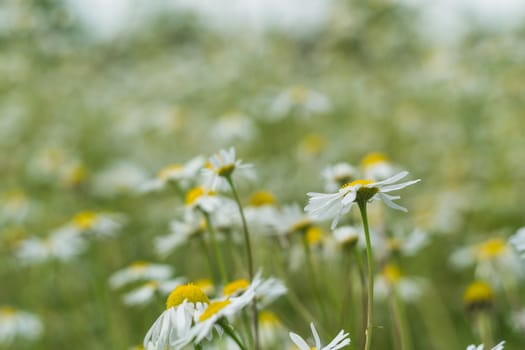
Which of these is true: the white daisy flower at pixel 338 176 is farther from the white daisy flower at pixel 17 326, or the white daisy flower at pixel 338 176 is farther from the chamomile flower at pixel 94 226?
the white daisy flower at pixel 17 326

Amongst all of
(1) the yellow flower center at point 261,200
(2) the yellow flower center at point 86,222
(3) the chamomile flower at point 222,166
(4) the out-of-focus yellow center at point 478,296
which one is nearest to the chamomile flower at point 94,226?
(2) the yellow flower center at point 86,222

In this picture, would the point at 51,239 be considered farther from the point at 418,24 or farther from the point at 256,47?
the point at 418,24

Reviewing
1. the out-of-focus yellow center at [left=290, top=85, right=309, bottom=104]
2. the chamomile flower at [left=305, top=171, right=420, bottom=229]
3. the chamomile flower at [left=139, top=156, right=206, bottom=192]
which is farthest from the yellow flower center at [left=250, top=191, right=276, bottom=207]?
the out-of-focus yellow center at [left=290, top=85, right=309, bottom=104]

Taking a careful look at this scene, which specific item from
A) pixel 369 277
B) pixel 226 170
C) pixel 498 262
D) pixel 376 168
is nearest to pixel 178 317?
pixel 369 277

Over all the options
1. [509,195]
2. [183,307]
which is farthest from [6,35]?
[183,307]

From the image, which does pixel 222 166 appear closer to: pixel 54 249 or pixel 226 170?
pixel 226 170
